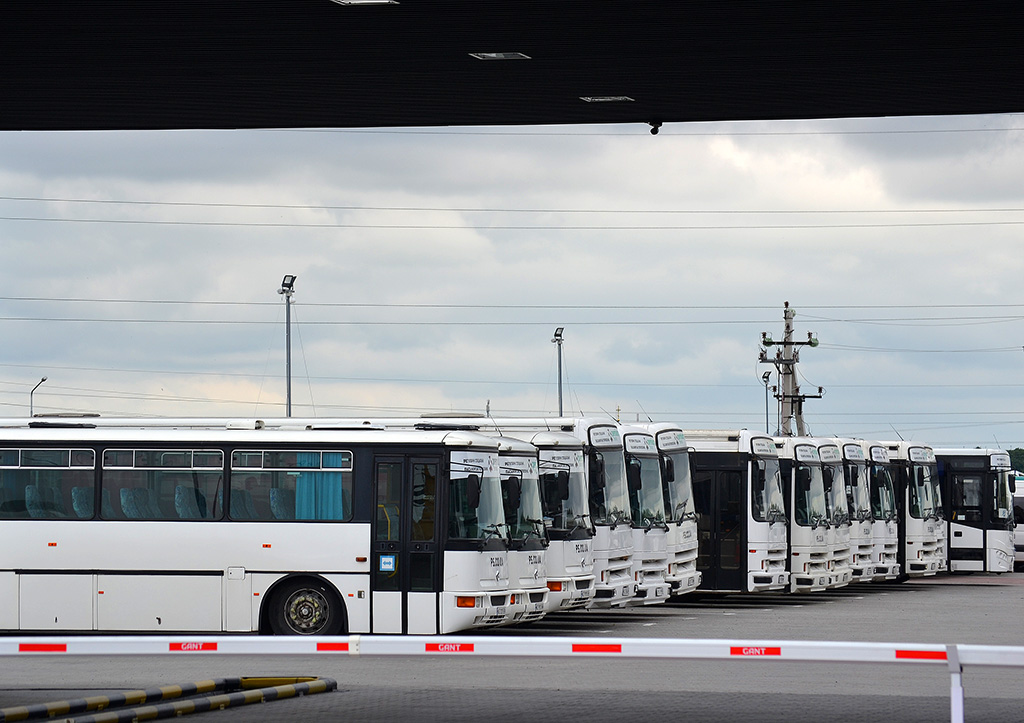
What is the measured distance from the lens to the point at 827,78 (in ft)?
41.8

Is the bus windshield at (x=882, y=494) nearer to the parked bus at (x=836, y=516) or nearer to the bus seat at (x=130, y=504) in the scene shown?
the parked bus at (x=836, y=516)

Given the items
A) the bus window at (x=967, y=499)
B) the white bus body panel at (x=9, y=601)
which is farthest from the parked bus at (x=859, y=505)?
the white bus body panel at (x=9, y=601)

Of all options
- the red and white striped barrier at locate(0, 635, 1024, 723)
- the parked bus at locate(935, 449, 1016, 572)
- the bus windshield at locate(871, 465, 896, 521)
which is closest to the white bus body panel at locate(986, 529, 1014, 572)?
the parked bus at locate(935, 449, 1016, 572)

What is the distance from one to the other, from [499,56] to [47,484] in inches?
421

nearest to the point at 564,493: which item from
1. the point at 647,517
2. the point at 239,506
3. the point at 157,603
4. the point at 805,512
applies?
the point at 647,517

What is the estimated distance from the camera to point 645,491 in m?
24.2

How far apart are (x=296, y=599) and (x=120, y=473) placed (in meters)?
2.90

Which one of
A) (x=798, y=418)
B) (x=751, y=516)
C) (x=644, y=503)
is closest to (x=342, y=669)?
(x=644, y=503)

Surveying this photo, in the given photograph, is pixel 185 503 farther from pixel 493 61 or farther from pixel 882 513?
pixel 882 513

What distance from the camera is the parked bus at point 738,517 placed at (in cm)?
2653

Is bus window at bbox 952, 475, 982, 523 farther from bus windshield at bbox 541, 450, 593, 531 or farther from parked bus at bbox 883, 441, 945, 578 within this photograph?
bus windshield at bbox 541, 450, 593, 531

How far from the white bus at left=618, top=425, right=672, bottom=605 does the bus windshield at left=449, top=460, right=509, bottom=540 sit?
460 cm

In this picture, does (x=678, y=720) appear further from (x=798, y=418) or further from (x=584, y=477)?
(x=798, y=418)

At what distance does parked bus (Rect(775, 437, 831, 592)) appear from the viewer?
28391 millimetres
